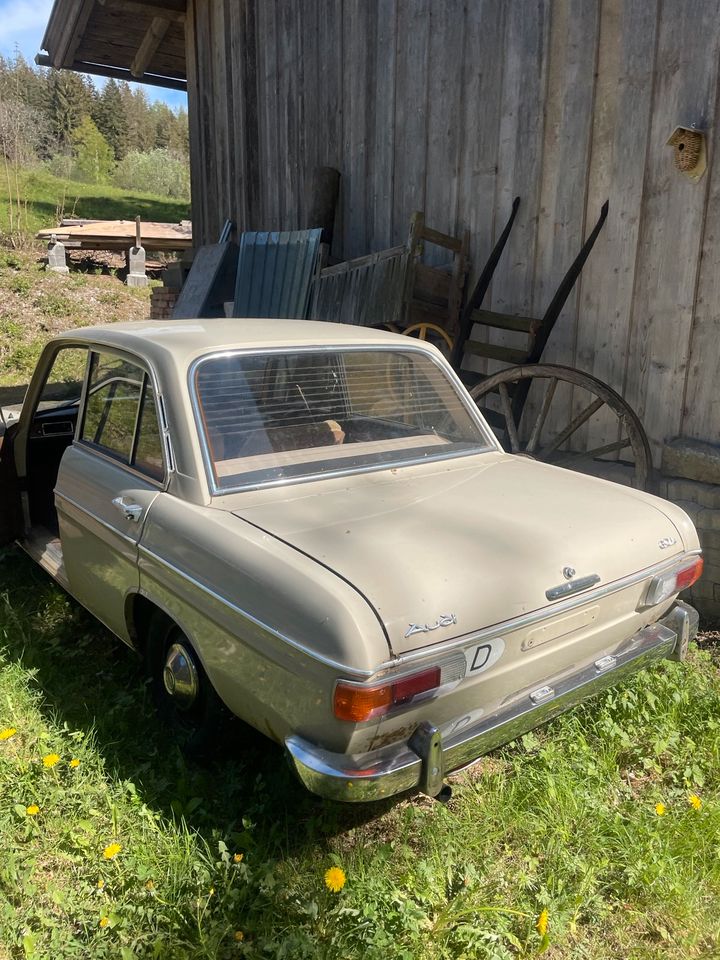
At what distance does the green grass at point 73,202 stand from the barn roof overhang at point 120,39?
11171 mm

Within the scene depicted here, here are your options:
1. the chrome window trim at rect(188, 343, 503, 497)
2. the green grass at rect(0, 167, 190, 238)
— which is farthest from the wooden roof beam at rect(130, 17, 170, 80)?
the green grass at rect(0, 167, 190, 238)

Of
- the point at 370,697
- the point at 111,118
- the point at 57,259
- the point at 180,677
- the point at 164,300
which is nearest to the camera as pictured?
the point at 370,697

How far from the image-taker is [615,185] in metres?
4.57

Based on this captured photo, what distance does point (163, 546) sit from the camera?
2562 millimetres

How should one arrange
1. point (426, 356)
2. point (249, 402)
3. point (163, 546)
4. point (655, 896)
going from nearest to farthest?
point (655, 896), point (163, 546), point (249, 402), point (426, 356)

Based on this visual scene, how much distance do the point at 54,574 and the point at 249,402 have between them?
146 centimetres

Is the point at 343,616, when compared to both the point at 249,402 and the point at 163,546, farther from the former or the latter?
the point at 249,402

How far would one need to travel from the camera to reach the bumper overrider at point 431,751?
1.96 meters

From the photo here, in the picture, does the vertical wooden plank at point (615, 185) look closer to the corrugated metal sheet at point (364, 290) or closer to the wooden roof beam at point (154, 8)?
the corrugated metal sheet at point (364, 290)

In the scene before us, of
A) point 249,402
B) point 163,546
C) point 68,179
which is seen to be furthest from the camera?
point 68,179

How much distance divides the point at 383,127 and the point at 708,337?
348 centimetres

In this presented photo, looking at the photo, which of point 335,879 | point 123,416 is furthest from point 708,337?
point 335,879

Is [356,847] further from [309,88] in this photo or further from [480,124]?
[309,88]

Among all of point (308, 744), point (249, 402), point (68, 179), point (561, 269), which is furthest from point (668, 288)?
point (68, 179)
